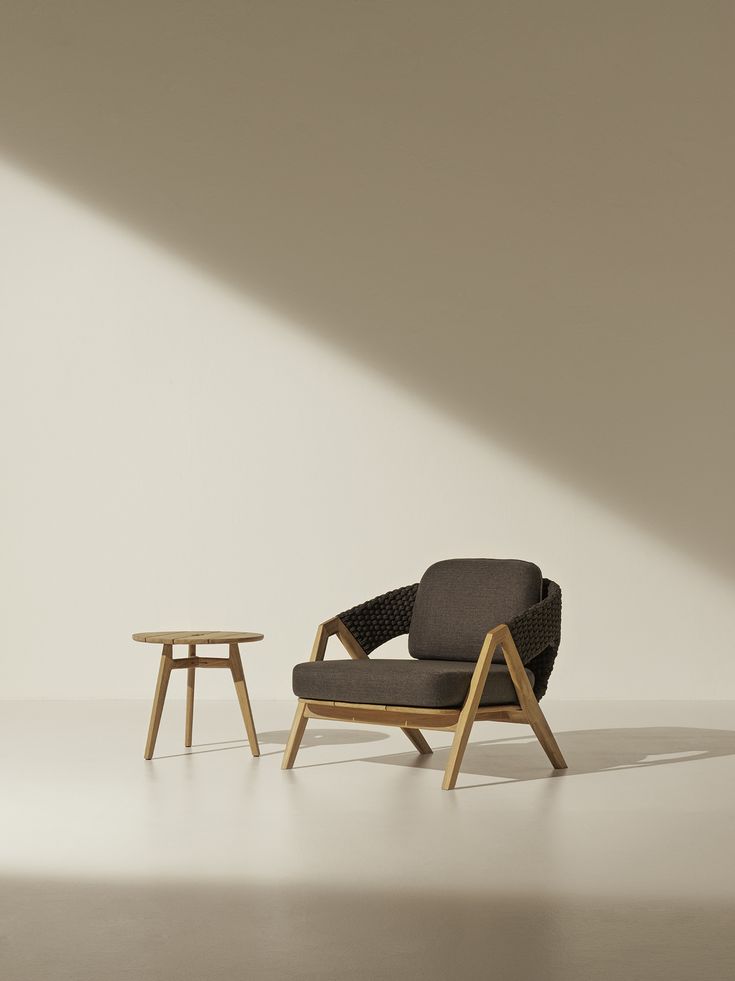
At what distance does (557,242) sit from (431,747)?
3.11m

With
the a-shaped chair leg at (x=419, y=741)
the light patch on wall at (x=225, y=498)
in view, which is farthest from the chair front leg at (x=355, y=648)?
the light patch on wall at (x=225, y=498)

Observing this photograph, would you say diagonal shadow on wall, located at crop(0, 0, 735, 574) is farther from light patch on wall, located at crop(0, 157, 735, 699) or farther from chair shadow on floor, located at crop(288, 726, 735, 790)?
chair shadow on floor, located at crop(288, 726, 735, 790)

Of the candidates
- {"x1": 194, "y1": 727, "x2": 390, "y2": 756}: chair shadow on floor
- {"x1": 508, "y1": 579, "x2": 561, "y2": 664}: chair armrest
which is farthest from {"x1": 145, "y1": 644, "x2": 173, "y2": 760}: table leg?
{"x1": 508, "y1": 579, "x2": 561, "y2": 664}: chair armrest

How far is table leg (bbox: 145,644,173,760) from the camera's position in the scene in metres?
4.25

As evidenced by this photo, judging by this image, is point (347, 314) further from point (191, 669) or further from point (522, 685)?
point (522, 685)

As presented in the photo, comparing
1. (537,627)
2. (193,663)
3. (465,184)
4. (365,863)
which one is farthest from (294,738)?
(465,184)

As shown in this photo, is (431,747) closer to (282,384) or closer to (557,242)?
(282,384)

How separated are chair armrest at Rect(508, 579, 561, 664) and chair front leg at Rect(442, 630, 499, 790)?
0.20 meters

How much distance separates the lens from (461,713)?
3.74 m

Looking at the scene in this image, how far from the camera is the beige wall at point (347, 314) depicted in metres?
6.49

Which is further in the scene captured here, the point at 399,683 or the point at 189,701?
the point at 189,701

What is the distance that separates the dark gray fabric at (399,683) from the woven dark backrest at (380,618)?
1.45ft

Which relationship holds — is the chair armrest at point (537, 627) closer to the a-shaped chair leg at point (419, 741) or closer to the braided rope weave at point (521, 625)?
the braided rope weave at point (521, 625)

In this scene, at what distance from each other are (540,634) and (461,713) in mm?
517
